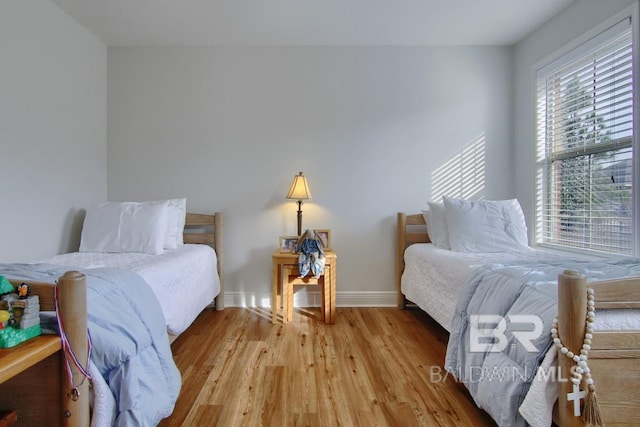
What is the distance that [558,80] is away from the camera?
259 cm

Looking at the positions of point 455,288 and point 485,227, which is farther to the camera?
point 485,227

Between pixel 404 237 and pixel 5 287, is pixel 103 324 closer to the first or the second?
pixel 5 287

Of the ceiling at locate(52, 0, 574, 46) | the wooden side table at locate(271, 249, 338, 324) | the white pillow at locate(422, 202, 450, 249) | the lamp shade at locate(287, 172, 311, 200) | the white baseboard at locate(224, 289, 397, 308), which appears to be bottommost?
the white baseboard at locate(224, 289, 397, 308)

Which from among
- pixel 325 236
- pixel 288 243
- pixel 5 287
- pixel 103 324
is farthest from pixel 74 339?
pixel 325 236

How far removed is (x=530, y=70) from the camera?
9.26 ft

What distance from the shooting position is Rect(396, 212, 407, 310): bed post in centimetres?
291

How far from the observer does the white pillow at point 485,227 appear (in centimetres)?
242

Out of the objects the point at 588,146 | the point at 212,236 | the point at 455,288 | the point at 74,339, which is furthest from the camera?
the point at 212,236

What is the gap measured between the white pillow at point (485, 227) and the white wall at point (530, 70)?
0.47 metres

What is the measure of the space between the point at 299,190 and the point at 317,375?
1486 millimetres

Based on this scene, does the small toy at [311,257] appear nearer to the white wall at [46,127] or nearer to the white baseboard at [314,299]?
the white baseboard at [314,299]

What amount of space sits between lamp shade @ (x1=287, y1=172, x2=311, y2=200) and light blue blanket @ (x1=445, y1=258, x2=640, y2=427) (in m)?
1.51

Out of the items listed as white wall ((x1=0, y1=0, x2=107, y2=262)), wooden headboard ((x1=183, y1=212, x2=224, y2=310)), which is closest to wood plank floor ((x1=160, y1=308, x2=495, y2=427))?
wooden headboard ((x1=183, y1=212, x2=224, y2=310))

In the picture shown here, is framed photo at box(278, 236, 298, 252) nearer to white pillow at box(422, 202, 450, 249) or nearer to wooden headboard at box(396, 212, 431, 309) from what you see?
wooden headboard at box(396, 212, 431, 309)
